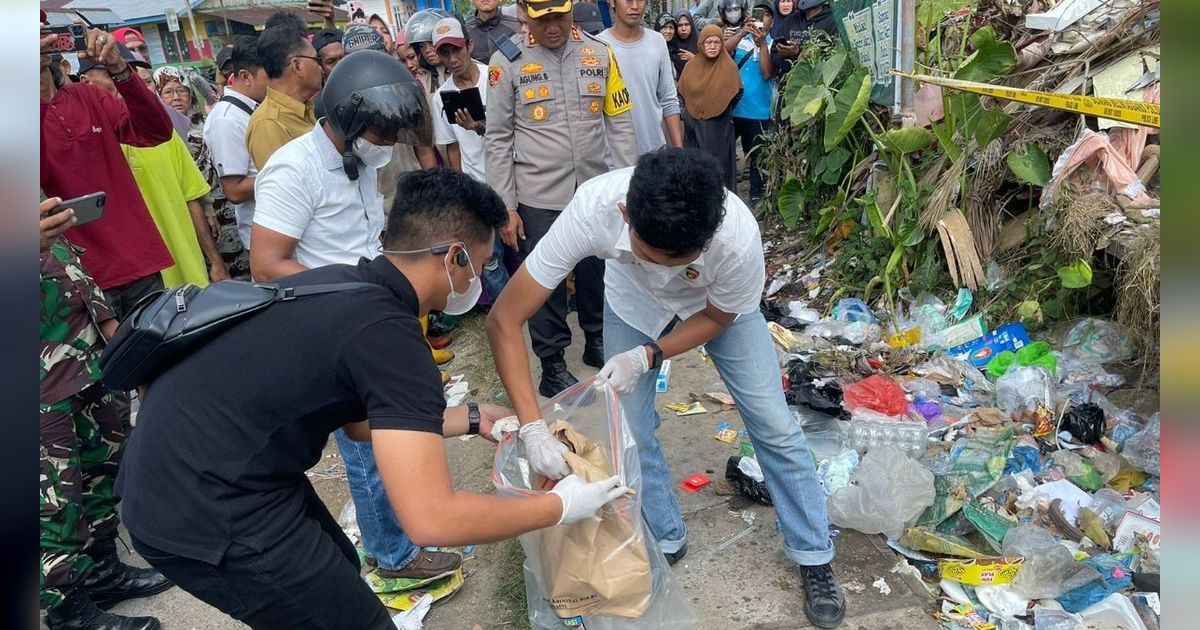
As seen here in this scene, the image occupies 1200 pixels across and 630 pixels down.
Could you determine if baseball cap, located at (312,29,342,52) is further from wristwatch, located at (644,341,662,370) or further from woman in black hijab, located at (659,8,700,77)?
woman in black hijab, located at (659,8,700,77)

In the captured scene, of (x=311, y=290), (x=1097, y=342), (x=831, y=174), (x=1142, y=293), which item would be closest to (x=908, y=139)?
(x=831, y=174)

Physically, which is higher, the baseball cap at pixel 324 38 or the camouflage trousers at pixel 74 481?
the baseball cap at pixel 324 38

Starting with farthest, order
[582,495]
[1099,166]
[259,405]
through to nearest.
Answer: [1099,166]
[582,495]
[259,405]

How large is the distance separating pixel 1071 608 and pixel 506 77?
3.12 meters

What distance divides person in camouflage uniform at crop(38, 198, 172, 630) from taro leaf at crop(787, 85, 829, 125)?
4264 millimetres

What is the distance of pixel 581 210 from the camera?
2.26 meters

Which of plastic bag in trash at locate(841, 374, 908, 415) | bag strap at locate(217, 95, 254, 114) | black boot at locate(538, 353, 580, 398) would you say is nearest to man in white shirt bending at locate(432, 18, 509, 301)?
black boot at locate(538, 353, 580, 398)

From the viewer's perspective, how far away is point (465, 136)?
15.3ft

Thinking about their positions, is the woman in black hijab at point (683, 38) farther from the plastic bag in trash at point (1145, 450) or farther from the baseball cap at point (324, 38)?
the plastic bag in trash at point (1145, 450)

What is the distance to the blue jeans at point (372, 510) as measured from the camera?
2.56m

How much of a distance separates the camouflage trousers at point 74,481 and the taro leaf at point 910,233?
399cm

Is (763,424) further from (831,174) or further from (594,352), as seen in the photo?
(831,174)

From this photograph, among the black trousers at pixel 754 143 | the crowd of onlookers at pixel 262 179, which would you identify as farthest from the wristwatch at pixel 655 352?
the black trousers at pixel 754 143

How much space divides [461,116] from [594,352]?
157 centimetres
